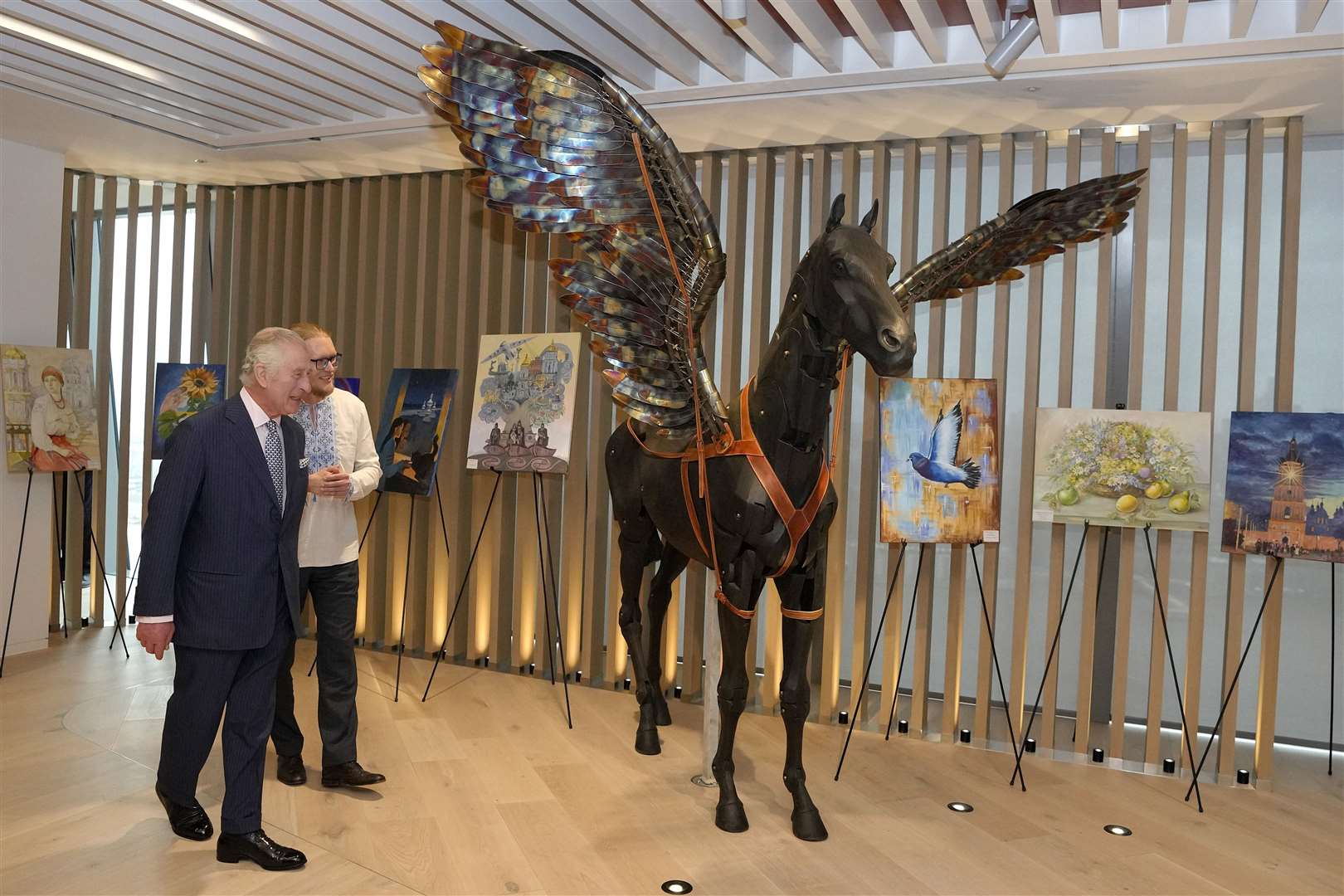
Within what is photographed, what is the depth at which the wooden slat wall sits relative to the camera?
4.54 meters

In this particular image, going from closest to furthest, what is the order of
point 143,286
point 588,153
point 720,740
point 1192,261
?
point 588,153 → point 720,740 → point 1192,261 → point 143,286

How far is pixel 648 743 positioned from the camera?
173 inches

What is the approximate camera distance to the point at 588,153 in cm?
309

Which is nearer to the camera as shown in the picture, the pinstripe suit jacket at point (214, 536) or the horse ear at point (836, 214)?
the pinstripe suit jacket at point (214, 536)

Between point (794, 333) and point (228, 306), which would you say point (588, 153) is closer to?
point (794, 333)

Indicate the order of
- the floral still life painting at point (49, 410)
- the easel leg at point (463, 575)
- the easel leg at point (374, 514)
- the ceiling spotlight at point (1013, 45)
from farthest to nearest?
the easel leg at point (374, 514)
the floral still life painting at point (49, 410)
the easel leg at point (463, 575)
the ceiling spotlight at point (1013, 45)

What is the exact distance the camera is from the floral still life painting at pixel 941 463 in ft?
14.5

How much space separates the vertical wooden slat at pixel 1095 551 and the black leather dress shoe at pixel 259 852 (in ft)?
11.3

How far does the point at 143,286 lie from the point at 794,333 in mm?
6401

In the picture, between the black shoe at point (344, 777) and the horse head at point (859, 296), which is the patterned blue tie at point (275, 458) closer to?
the black shoe at point (344, 777)

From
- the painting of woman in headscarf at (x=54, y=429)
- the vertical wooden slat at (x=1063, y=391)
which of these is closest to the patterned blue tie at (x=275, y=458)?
the painting of woman in headscarf at (x=54, y=429)

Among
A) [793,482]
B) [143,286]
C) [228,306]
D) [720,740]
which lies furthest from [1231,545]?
[143,286]

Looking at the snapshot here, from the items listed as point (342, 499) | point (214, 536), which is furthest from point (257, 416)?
point (342, 499)

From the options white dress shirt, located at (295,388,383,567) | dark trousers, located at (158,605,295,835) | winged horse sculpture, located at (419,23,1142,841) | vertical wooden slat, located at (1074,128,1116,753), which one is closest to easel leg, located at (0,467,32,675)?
white dress shirt, located at (295,388,383,567)
